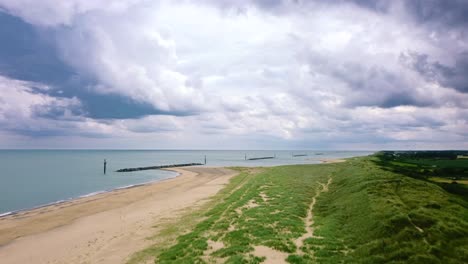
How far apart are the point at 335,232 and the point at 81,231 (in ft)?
73.1

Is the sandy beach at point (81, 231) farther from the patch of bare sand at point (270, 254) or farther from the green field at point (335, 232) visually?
the patch of bare sand at point (270, 254)

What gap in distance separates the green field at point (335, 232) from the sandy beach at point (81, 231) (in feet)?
8.94

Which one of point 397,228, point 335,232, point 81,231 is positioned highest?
point 397,228

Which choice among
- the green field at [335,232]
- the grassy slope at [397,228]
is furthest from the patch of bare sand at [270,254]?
the grassy slope at [397,228]

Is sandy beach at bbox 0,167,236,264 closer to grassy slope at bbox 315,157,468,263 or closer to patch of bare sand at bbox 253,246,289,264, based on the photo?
patch of bare sand at bbox 253,246,289,264

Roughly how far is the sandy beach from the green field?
2.72m

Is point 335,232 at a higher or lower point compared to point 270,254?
higher

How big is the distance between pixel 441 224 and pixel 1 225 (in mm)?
39808

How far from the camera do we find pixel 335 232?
18.9 meters

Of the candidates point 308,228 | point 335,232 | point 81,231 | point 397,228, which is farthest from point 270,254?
point 81,231

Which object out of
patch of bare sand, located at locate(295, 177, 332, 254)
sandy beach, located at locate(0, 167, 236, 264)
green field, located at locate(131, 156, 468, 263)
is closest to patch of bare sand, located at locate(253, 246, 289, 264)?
green field, located at locate(131, 156, 468, 263)

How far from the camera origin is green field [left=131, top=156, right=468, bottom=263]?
14.7 m

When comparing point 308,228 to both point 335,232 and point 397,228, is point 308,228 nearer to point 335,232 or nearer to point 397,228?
point 335,232

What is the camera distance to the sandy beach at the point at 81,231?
64.3 ft
